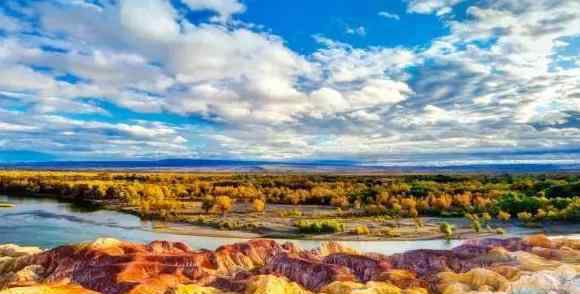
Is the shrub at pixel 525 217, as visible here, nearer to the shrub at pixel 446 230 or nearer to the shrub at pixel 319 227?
the shrub at pixel 446 230

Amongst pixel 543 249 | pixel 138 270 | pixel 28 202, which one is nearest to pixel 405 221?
pixel 543 249

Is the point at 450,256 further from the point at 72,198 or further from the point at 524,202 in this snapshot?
the point at 72,198

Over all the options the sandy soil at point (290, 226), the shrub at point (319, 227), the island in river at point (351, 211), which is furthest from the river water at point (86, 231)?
the shrub at point (319, 227)

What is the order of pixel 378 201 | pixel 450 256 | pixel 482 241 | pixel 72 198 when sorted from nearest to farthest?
pixel 450 256, pixel 482 241, pixel 378 201, pixel 72 198

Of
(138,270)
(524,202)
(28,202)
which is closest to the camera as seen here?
(138,270)

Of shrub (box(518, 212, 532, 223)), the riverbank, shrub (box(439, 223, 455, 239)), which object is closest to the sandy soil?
the riverbank

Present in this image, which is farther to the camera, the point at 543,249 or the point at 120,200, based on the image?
the point at 120,200

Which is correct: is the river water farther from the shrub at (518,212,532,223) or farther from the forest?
the shrub at (518,212,532,223)
